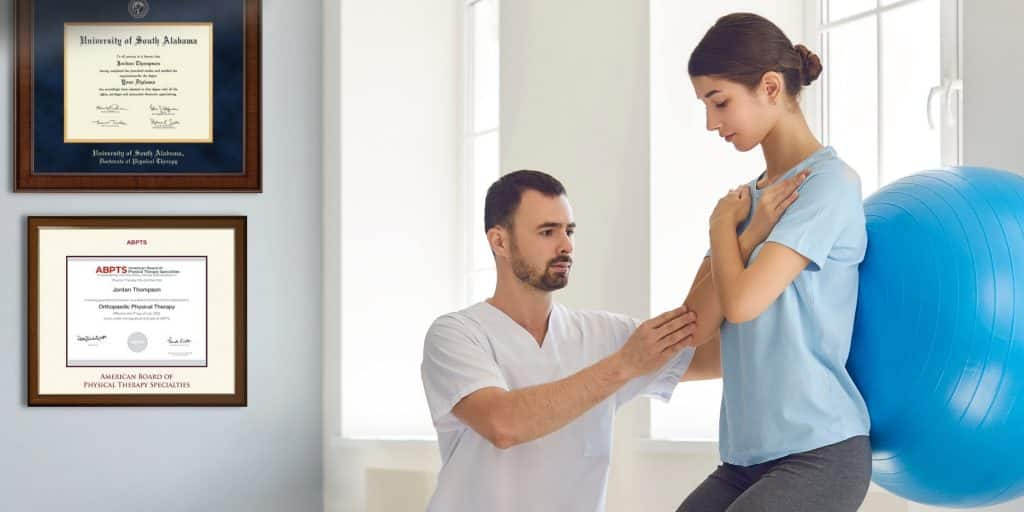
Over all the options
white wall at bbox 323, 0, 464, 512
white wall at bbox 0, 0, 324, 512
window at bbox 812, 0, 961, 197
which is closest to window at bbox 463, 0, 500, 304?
white wall at bbox 323, 0, 464, 512

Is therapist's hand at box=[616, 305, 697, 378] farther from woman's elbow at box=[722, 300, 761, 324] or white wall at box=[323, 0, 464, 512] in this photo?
white wall at box=[323, 0, 464, 512]

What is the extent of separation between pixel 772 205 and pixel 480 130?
115 inches

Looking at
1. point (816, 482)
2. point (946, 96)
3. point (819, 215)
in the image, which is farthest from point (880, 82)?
point (816, 482)

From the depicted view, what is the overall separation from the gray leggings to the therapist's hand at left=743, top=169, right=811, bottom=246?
0.34 meters

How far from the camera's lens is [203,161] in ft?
16.3

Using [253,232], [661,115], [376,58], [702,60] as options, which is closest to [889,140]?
[661,115]

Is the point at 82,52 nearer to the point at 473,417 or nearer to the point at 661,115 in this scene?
the point at 661,115

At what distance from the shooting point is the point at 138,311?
195 inches

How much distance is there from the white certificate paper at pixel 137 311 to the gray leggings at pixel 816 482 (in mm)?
3395
